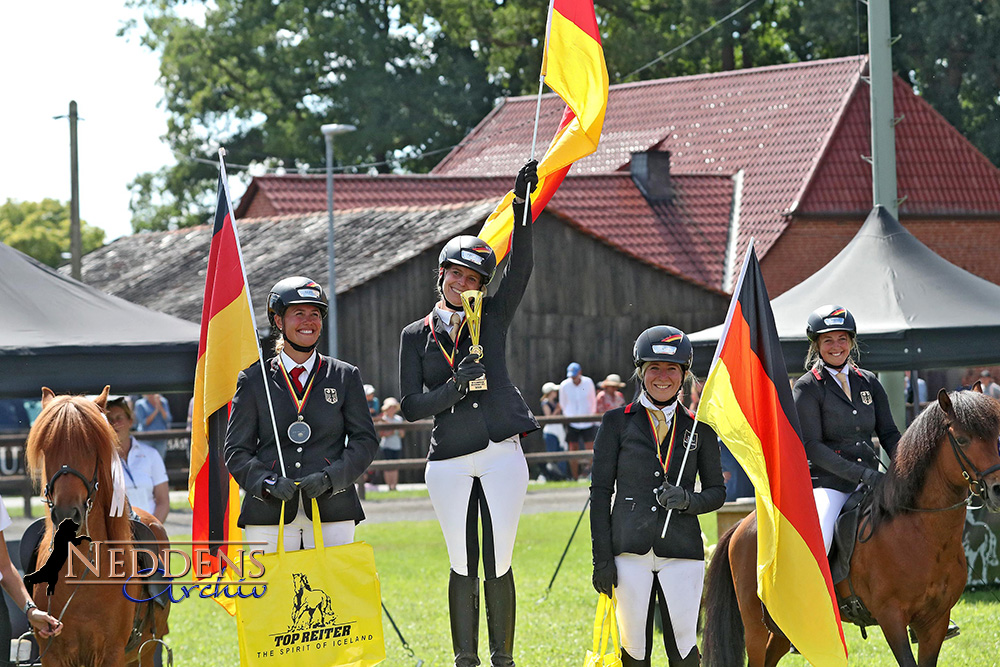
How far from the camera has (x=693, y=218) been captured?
3775 centimetres

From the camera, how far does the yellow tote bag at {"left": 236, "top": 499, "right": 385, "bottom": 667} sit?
6.50 m

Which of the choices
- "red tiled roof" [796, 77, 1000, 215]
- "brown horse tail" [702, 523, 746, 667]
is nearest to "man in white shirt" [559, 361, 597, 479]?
"red tiled roof" [796, 77, 1000, 215]

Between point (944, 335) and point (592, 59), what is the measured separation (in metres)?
5.11

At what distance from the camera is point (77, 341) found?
9.00 m

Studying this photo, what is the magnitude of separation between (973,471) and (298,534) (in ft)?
12.0

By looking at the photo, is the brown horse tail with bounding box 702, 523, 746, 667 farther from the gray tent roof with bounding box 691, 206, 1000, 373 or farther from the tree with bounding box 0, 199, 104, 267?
the tree with bounding box 0, 199, 104, 267

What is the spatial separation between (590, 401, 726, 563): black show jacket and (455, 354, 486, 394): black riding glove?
2.13ft

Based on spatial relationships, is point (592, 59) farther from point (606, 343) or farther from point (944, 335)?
point (606, 343)

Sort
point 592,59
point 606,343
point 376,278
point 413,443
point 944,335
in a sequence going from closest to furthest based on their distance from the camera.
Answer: point 592,59, point 944,335, point 413,443, point 376,278, point 606,343

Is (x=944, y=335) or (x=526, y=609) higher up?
(x=944, y=335)

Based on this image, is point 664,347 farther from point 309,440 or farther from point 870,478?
point 870,478

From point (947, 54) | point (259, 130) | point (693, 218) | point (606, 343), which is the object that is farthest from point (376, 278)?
point (259, 130)

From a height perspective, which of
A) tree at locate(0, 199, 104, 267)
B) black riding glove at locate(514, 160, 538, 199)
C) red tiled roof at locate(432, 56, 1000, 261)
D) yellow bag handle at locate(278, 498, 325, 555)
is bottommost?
yellow bag handle at locate(278, 498, 325, 555)

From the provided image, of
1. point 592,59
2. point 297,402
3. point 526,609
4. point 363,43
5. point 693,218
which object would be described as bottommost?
point 526,609
